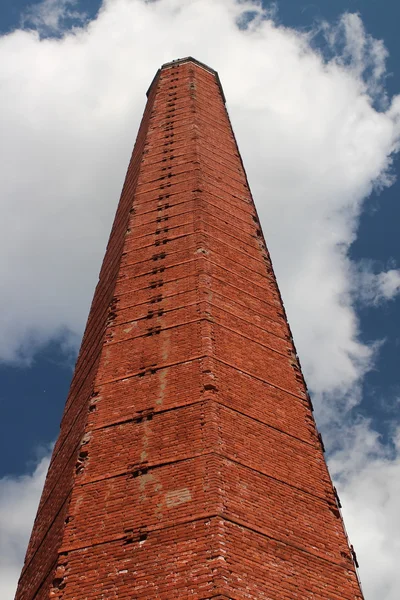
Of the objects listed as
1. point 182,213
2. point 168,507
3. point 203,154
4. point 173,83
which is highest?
point 173,83

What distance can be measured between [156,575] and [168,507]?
100 centimetres

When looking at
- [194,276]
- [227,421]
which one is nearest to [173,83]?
[194,276]

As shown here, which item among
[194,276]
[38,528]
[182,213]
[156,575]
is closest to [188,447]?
[156,575]

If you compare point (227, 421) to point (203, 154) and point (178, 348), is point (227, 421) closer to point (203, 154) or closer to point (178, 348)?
point (178, 348)

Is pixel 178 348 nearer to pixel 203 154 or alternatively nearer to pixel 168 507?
pixel 168 507

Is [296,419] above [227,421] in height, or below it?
above

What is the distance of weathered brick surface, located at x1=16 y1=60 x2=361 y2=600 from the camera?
8.29 m

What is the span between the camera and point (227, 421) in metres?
10.2

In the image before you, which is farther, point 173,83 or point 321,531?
point 173,83

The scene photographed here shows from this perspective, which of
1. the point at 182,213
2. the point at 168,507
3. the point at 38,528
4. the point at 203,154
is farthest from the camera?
the point at 203,154

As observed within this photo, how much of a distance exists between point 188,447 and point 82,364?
5229mm

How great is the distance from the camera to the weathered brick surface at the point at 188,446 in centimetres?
829

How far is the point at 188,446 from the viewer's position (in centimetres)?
969

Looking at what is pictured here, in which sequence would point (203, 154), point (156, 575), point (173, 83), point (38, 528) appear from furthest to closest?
point (173, 83), point (203, 154), point (38, 528), point (156, 575)
